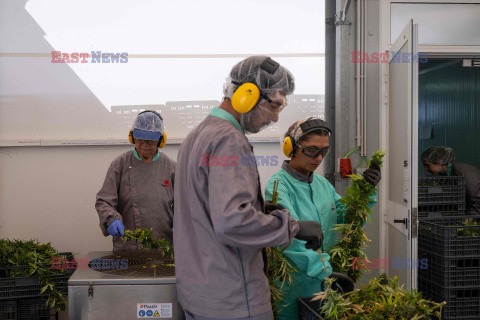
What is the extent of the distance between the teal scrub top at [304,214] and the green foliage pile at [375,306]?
16cm

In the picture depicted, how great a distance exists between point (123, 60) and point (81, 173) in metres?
1.09

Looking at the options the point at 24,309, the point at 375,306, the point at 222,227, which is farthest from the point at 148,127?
the point at 375,306

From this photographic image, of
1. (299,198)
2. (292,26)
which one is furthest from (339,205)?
(292,26)

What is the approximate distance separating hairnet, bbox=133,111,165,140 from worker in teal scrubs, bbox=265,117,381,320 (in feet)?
3.87

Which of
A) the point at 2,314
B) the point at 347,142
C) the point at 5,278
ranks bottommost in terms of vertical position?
the point at 2,314

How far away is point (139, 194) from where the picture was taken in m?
3.32

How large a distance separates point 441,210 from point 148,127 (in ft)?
8.33

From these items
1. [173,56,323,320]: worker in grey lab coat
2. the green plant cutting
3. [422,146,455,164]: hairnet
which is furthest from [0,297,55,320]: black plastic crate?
[422,146,455,164]: hairnet

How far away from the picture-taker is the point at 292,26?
416 centimetres

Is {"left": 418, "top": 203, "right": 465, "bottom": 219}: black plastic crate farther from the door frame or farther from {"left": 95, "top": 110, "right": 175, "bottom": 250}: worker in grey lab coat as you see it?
{"left": 95, "top": 110, "right": 175, "bottom": 250}: worker in grey lab coat

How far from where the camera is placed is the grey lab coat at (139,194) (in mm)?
3283

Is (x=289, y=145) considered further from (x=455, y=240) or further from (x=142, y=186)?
(x=455, y=240)

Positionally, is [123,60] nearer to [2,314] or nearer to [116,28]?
[116,28]

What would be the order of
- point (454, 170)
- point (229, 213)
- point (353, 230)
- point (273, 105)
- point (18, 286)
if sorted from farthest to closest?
point (454, 170), point (18, 286), point (353, 230), point (273, 105), point (229, 213)
